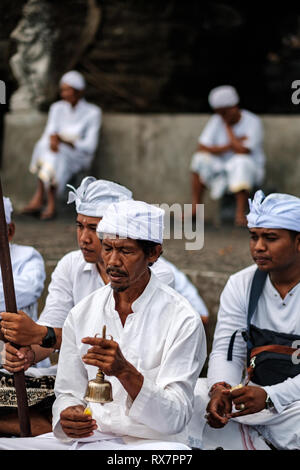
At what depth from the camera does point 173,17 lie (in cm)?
1102

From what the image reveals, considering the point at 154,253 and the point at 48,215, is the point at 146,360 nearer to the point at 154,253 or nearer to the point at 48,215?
the point at 154,253

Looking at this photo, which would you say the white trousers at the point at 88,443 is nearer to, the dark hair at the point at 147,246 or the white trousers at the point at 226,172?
the dark hair at the point at 147,246

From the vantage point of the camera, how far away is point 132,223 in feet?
13.9

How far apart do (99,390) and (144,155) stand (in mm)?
7071

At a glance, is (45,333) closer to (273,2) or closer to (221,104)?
(221,104)

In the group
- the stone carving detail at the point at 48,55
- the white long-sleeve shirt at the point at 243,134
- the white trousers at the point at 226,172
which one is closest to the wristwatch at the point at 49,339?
the white trousers at the point at 226,172

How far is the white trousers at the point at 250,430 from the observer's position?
4793 mm

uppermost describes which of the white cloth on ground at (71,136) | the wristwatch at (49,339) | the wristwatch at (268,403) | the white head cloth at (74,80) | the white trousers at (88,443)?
the white head cloth at (74,80)

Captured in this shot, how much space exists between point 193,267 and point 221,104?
94.7 inches

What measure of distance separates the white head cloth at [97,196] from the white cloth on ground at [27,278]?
618 millimetres

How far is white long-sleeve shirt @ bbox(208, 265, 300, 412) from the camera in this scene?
5012 millimetres

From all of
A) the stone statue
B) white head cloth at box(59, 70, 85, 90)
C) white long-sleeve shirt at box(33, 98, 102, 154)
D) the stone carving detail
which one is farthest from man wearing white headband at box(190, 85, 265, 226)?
the stone statue

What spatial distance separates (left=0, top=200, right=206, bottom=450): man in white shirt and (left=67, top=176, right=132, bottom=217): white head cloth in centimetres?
83

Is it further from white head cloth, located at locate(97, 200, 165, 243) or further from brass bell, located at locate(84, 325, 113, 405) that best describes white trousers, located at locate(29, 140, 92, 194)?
brass bell, located at locate(84, 325, 113, 405)
